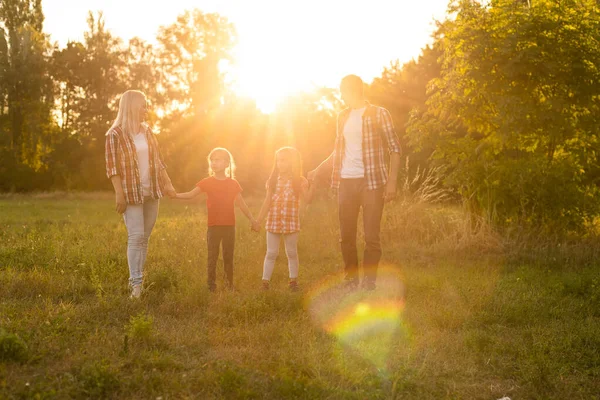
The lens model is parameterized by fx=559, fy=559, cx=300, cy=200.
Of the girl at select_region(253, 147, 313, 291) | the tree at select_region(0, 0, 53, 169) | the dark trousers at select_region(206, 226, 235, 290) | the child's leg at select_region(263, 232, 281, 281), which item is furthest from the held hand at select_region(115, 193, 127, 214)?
the tree at select_region(0, 0, 53, 169)

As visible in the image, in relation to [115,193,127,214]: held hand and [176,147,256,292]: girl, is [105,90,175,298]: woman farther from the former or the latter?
[176,147,256,292]: girl

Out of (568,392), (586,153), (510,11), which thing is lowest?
(568,392)

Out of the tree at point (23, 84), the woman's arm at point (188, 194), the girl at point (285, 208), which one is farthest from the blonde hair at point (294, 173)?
the tree at point (23, 84)

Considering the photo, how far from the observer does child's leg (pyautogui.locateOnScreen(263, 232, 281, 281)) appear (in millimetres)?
→ 6363

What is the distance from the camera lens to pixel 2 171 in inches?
1351

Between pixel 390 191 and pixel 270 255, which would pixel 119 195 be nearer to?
pixel 270 255

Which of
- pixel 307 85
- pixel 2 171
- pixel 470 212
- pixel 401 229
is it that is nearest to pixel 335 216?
pixel 401 229

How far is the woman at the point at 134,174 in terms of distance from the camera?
5426 millimetres

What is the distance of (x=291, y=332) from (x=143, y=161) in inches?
93.4

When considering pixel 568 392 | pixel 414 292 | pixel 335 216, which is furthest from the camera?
pixel 335 216

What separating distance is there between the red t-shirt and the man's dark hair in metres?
1.75

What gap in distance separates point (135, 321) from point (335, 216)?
7280 mm

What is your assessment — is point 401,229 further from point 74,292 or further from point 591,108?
point 74,292

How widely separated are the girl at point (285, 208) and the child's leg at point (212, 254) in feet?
1.52
